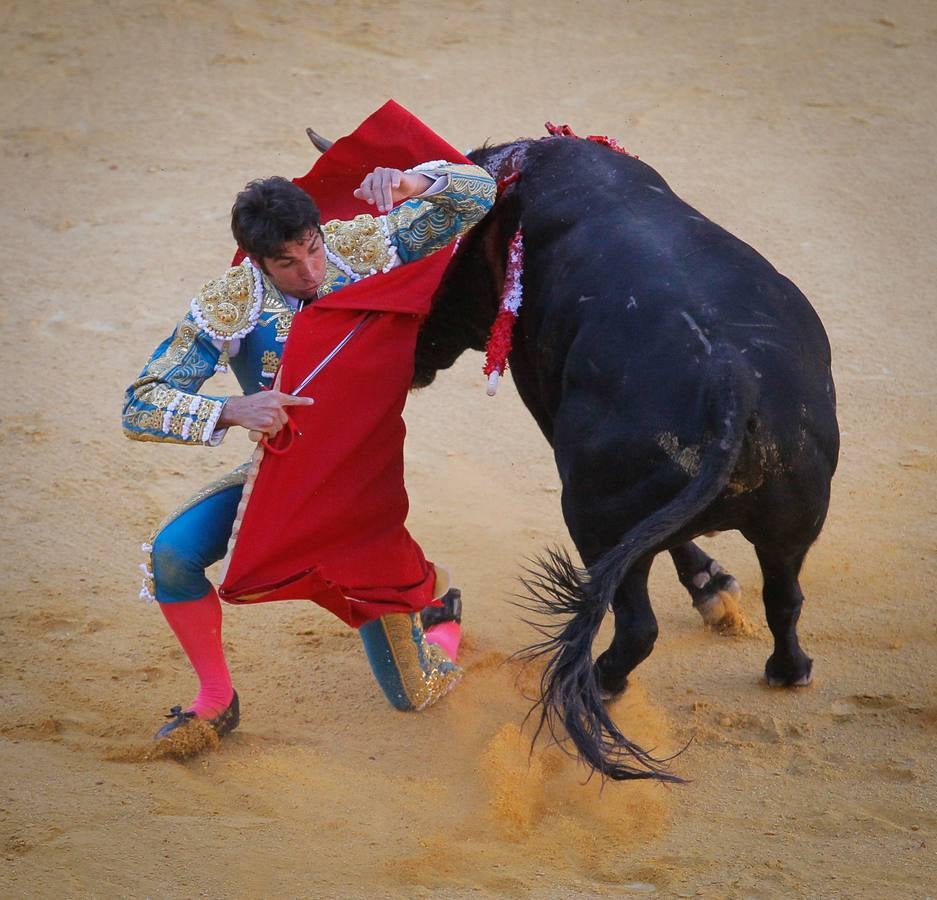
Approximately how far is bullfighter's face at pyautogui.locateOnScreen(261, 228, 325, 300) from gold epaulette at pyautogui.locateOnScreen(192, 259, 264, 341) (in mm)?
61

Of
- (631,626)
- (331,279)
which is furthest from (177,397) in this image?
(631,626)

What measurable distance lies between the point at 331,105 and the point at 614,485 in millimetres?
6137

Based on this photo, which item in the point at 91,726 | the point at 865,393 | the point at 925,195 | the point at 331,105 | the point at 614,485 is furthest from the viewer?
the point at 331,105

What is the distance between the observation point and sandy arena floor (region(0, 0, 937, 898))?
2.94 metres

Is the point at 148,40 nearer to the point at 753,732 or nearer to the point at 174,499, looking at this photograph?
the point at 174,499

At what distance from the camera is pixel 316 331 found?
10.3 ft

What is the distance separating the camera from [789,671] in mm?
3607

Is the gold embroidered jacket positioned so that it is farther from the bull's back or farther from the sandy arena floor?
the sandy arena floor

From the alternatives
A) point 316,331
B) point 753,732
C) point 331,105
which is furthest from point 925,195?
point 316,331

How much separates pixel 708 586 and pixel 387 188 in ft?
5.62

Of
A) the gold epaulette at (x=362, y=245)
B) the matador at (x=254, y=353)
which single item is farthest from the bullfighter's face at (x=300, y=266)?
the gold epaulette at (x=362, y=245)

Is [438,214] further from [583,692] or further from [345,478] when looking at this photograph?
[583,692]

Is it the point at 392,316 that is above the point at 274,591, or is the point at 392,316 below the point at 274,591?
above

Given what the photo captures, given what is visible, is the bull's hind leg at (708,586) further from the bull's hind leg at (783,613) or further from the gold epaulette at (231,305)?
the gold epaulette at (231,305)
